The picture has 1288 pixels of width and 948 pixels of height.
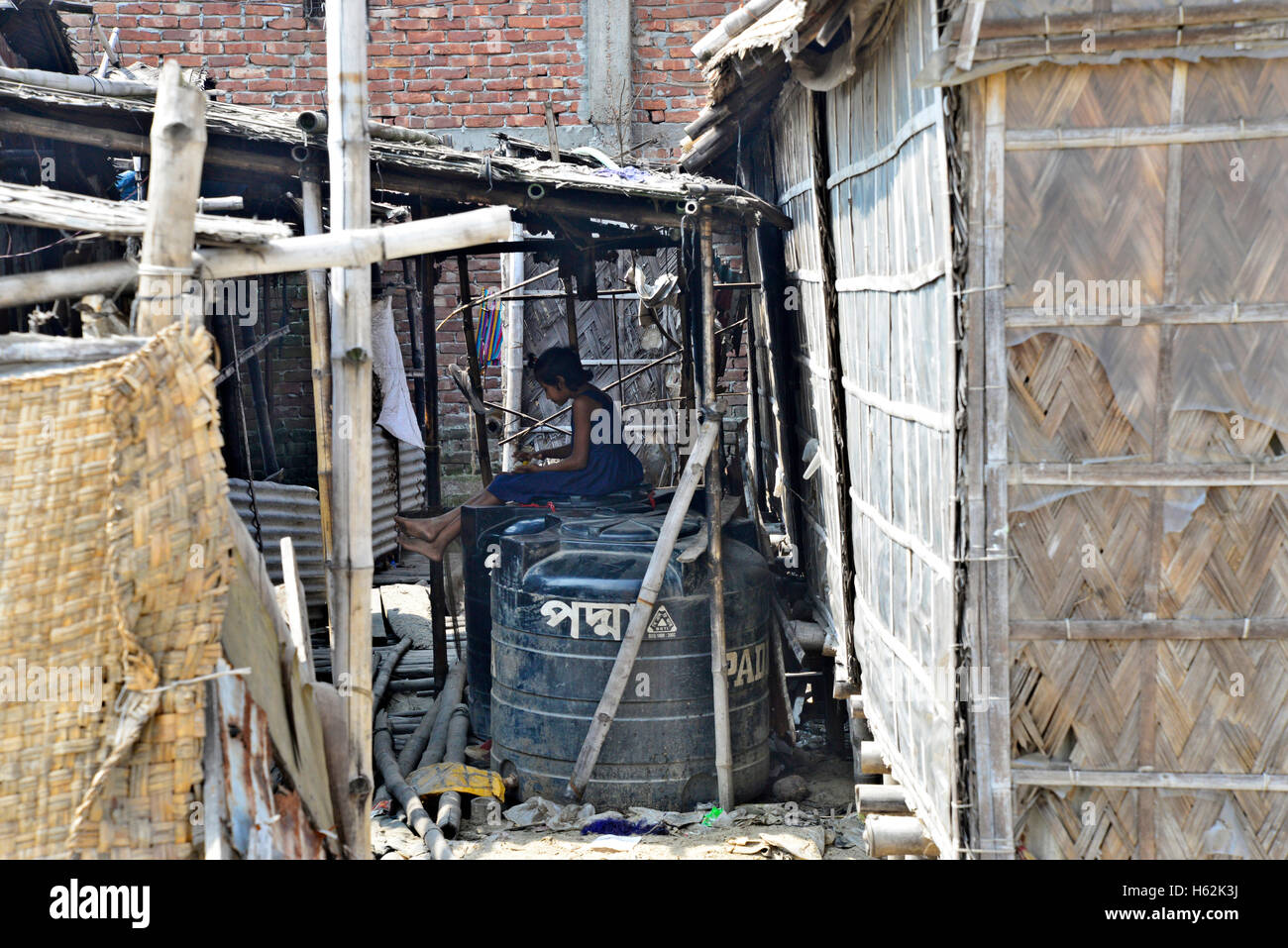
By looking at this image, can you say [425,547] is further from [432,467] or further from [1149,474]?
[1149,474]

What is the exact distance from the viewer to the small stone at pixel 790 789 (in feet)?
21.4

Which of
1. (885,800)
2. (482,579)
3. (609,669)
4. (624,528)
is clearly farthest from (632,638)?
(885,800)

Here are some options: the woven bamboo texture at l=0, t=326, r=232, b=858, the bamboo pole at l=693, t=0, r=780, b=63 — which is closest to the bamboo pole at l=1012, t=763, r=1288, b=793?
the woven bamboo texture at l=0, t=326, r=232, b=858

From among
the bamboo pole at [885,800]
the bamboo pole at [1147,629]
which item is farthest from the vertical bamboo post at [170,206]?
the bamboo pole at [885,800]

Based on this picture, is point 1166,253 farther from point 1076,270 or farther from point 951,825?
point 951,825

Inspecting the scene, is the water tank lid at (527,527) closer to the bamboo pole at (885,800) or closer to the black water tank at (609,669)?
the black water tank at (609,669)

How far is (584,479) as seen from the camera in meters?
7.97

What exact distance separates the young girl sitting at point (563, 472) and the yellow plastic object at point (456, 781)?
5.19ft

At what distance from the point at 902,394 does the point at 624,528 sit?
2540mm

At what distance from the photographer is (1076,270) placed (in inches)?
136

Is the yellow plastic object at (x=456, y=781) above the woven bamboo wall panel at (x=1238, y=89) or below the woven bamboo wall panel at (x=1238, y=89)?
below

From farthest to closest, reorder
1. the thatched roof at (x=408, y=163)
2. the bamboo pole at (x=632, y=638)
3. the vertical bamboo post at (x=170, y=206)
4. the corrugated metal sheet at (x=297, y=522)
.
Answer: the corrugated metal sheet at (x=297, y=522) < the bamboo pole at (x=632, y=638) < the thatched roof at (x=408, y=163) < the vertical bamboo post at (x=170, y=206)

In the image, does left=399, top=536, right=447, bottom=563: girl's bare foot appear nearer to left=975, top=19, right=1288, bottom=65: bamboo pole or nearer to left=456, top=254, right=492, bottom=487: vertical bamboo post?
left=456, top=254, right=492, bottom=487: vertical bamboo post

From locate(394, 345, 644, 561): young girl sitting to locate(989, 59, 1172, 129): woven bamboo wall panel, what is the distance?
15.2 feet
